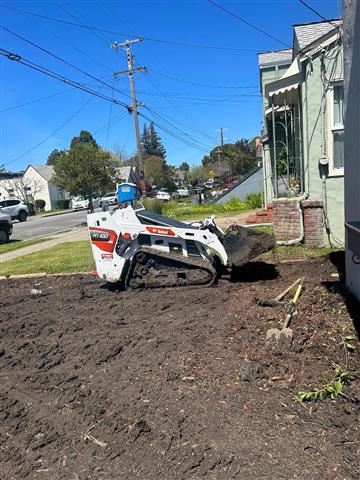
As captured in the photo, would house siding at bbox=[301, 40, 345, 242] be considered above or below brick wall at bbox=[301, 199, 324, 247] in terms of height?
above

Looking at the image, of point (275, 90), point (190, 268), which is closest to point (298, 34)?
point (275, 90)

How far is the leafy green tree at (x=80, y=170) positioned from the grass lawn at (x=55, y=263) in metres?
15.6

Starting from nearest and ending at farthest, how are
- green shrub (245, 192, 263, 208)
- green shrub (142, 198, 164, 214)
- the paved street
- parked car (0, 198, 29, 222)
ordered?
1. green shrub (245, 192, 263, 208)
2. green shrub (142, 198, 164, 214)
3. the paved street
4. parked car (0, 198, 29, 222)

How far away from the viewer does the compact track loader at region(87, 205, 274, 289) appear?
646 cm

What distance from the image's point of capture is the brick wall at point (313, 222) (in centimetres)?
852

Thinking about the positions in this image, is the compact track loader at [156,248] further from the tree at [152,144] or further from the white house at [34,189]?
the tree at [152,144]

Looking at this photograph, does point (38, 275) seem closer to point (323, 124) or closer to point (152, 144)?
point (323, 124)

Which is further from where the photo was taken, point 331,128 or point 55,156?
point 55,156

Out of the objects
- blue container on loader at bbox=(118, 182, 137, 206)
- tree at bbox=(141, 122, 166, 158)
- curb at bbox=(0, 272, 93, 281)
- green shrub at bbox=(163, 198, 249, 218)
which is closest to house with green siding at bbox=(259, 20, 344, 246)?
blue container on loader at bbox=(118, 182, 137, 206)

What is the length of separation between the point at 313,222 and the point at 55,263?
6.01m

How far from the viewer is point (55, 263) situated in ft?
33.7

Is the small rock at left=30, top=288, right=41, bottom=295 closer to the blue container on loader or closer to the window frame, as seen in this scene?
the blue container on loader

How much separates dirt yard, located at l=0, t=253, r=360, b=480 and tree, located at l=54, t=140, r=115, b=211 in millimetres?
22838

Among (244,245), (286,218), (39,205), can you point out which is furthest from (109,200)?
(244,245)
